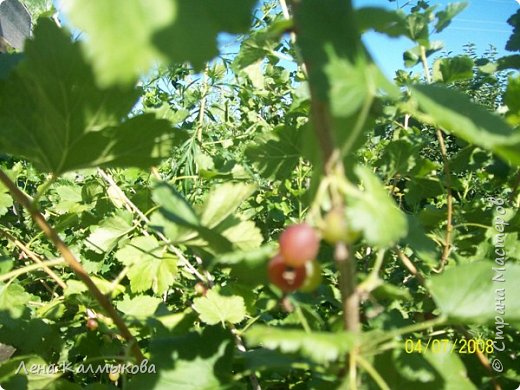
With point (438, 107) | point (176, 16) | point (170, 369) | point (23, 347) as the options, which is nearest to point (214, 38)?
point (176, 16)

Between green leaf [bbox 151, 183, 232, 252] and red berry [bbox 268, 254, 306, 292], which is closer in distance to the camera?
red berry [bbox 268, 254, 306, 292]

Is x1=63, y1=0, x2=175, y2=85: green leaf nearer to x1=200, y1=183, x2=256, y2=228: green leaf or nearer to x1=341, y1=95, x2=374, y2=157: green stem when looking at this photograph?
x1=341, y1=95, x2=374, y2=157: green stem

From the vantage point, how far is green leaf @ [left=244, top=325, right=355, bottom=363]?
0.40m

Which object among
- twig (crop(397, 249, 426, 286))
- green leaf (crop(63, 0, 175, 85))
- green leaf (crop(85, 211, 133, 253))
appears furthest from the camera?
green leaf (crop(85, 211, 133, 253))

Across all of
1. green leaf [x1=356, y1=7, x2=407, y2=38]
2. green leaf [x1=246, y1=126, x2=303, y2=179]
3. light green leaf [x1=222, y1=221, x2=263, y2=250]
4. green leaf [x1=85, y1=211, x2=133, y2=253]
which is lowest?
light green leaf [x1=222, y1=221, x2=263, y2=250]

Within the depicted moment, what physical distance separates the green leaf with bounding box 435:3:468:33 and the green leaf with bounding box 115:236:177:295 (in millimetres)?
685

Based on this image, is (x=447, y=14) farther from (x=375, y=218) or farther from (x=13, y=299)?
(x=13, y=299)

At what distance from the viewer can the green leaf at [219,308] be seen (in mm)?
894

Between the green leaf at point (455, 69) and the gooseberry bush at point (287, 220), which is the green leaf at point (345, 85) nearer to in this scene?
the gooseberry bush at point (287, 220)

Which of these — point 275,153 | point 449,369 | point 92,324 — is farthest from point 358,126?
point 92,324

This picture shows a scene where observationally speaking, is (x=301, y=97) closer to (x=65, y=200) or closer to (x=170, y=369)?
(x=170, y=369)

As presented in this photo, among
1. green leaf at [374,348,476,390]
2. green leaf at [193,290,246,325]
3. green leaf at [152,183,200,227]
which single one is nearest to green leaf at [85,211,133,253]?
green leaf at [193,290,246,325]

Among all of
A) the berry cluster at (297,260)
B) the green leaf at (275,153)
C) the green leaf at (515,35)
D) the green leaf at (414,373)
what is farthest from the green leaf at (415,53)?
the berry cluster at (297,260)

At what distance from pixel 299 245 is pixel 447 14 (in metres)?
0.71
